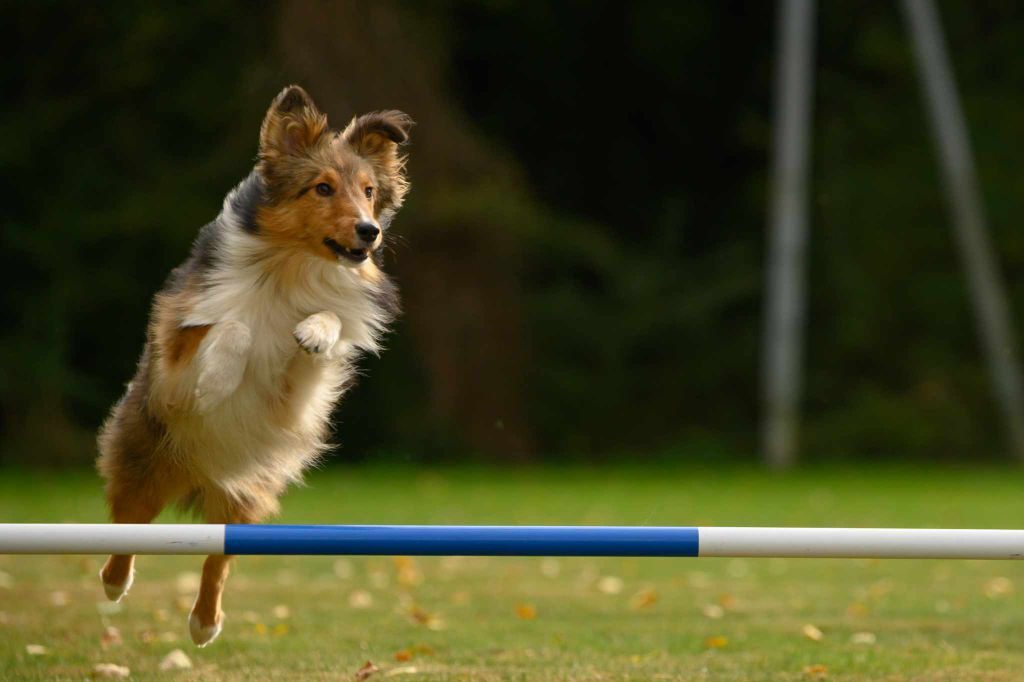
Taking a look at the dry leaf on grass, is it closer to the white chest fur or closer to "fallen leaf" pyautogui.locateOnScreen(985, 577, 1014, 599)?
the white chest fur

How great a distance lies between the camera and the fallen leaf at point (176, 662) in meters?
5.54

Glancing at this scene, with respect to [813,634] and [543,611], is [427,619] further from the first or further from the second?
[813,634]

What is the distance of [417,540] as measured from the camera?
14.1ft

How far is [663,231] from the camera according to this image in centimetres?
2180

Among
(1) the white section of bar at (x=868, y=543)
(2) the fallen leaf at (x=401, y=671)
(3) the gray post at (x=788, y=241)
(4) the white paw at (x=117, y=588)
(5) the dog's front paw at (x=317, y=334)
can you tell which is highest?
(3) the gray post at (x=788, y=241)

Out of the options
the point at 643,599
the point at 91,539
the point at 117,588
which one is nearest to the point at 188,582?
the point at 643,599

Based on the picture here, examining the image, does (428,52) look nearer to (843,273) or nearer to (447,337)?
(447,337)

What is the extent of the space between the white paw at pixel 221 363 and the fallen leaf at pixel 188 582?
9.41 feet

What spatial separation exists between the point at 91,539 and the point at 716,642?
3.03 m

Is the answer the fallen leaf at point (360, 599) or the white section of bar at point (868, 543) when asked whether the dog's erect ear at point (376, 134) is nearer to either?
the white section of bar at point (868, 543)

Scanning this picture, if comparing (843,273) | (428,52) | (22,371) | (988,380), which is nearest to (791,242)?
(843,273)

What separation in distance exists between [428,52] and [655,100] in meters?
4.56

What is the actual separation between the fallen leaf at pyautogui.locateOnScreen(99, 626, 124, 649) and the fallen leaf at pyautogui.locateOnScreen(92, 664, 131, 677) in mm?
670

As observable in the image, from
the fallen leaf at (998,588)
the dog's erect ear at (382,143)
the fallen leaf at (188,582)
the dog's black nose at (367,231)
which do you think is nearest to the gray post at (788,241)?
the fallen leaf at (998,588)
